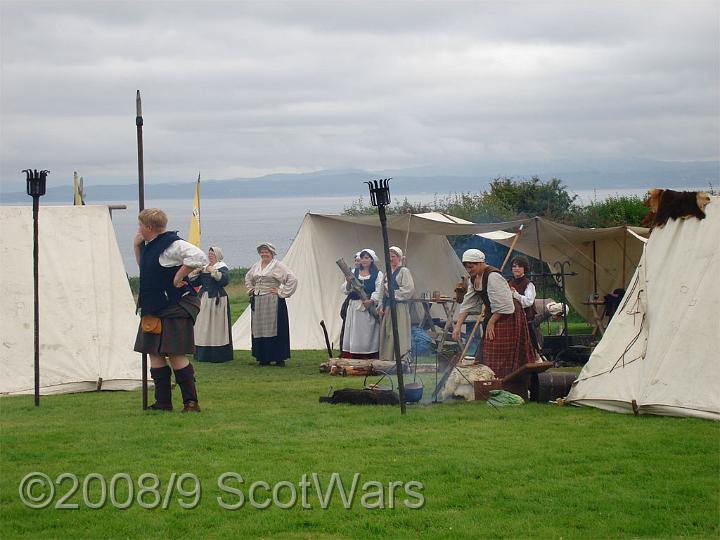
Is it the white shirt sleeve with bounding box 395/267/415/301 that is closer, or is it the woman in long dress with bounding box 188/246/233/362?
the white shirt sleeve with bounding box 395/267/415/301

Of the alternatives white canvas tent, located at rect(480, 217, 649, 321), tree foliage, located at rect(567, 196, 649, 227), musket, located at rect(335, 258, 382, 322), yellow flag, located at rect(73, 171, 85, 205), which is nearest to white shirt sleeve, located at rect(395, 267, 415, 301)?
musket, located at rect(335, 258, 382, 322)

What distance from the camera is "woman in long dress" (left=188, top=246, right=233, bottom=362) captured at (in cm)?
1161

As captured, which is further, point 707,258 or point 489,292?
point 489,292

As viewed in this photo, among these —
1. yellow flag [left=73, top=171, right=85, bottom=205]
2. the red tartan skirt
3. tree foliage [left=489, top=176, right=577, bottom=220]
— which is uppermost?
tree foliage [left=489, top=176, right=577, bottom=220]

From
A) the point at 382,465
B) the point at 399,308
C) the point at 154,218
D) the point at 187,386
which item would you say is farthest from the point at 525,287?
the point at 382,465

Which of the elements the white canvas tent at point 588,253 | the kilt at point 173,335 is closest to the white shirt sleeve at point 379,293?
the white canvas tent at point 588,253

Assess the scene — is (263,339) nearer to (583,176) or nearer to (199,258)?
(199,258)

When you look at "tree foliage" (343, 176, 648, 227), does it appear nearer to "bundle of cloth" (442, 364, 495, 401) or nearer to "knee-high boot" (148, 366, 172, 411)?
"bundle of cloth" (442, 364, 495, 401)

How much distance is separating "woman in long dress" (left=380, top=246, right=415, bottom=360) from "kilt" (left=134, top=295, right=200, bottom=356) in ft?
13.1

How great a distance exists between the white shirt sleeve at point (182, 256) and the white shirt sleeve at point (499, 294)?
96.0 inches

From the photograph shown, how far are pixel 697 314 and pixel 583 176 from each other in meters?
130

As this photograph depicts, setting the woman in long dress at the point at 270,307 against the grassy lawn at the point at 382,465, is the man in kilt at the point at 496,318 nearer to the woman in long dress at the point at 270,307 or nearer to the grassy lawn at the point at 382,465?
the grassy lawn at the point at 382,465

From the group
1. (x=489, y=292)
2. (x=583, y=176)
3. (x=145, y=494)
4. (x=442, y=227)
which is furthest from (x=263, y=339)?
(x=583, y=176)

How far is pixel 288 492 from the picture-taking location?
4930 mm
